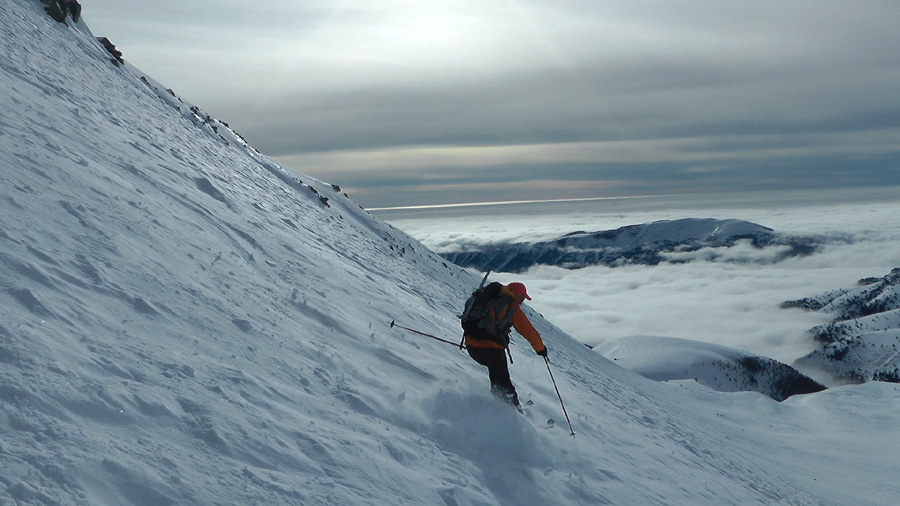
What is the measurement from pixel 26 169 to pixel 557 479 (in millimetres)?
8538

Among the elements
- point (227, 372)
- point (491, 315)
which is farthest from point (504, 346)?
point (227, 372)

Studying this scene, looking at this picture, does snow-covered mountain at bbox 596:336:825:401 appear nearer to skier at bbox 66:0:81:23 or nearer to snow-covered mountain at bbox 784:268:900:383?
snow-covered mountain at bbox 784:268:900:383

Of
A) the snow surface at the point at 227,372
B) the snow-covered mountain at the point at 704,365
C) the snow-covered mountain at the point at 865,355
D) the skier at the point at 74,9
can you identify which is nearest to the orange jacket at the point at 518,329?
the snow surface at the point at 227,372

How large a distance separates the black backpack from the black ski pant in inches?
7.2

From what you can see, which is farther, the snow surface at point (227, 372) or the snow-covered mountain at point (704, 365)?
the snow-covered mountain at point (704, 365)

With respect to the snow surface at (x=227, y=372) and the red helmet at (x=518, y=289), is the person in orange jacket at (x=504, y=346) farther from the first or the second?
the snow surface at (x=227, y=372)

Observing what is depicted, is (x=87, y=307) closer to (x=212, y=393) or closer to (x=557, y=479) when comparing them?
(x=212, y=393)

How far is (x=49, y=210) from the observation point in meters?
7.68

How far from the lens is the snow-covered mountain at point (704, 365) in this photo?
244 feet

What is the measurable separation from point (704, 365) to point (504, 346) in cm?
8098

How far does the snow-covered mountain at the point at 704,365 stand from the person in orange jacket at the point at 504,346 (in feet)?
212

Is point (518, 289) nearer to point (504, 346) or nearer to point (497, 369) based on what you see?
point (504, 346)

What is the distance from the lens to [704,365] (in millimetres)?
80062

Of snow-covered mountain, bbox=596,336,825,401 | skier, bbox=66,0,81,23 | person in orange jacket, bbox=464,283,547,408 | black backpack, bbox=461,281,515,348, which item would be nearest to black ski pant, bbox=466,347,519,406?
person in orange jacket, bbox=464,283,547,408
